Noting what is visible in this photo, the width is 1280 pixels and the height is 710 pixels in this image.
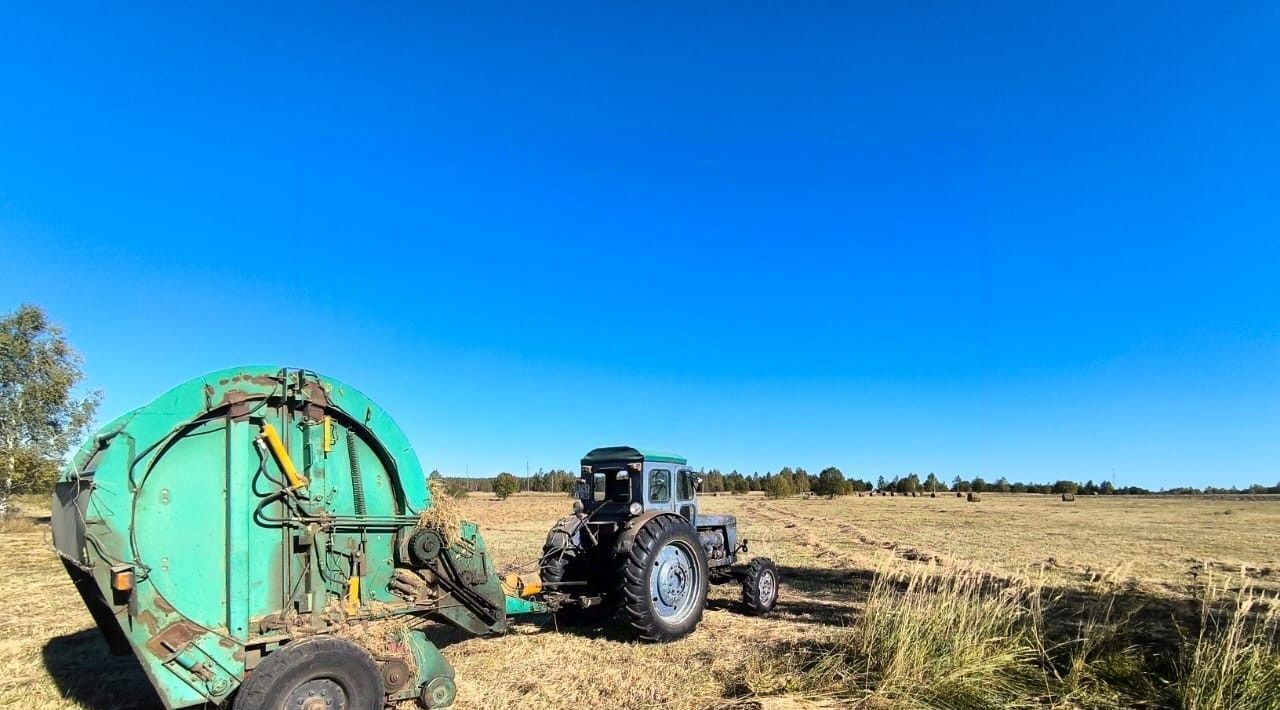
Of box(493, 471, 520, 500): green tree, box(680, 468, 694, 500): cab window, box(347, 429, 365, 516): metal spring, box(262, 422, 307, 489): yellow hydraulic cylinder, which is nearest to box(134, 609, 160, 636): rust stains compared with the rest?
box(262, 422, 307, 489): yellow hydraulic cylinder

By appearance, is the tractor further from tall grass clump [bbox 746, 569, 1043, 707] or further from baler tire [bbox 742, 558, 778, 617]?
tall grass clump [bbox 746, 569, 1043, 707]

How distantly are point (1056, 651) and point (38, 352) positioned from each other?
137 feet

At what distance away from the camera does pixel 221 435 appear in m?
5.76

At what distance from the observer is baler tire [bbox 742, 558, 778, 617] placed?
35.6ft

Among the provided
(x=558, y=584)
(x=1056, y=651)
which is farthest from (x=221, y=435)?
(x=1056, y=651)

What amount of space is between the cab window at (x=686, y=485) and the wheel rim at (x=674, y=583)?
4.95ft

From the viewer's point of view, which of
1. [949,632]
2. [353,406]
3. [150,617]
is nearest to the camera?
[150,617]

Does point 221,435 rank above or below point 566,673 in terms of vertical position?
above

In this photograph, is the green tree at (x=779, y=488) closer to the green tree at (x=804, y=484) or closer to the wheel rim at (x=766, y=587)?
the green tree at (x=804, y=484)

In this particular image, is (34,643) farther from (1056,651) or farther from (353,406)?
(1056,651)

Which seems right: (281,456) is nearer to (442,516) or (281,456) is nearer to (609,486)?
(442,516)

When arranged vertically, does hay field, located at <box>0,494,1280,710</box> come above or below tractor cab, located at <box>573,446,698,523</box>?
below

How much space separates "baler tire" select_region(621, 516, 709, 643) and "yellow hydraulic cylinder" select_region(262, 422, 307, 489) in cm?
437

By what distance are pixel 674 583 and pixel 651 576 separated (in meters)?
0.58
